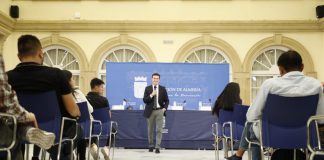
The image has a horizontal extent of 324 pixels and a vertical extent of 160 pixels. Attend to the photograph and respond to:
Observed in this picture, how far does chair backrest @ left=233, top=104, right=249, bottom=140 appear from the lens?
186 inches

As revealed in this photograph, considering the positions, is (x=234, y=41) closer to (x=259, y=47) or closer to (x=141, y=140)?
(x=259, y=47)

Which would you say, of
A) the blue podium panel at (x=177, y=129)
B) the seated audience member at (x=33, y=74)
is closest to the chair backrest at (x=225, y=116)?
the seated audience member at (x=33, y=74)

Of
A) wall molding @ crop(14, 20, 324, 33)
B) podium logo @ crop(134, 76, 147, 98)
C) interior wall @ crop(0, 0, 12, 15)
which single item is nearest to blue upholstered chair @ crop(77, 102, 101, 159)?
podium logo @ crop(134, 76, 147, 98)

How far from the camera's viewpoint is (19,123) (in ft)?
8.25

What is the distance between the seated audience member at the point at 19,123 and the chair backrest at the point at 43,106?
1.37ft

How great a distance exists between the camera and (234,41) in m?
12.2

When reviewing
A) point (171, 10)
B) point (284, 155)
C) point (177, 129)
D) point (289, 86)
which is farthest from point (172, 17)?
point (289, 86)

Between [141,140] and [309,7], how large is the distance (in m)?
6.65

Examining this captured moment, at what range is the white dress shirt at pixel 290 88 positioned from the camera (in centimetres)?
305

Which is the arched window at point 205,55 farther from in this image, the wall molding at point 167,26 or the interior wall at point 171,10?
the interior wall at point 171,10

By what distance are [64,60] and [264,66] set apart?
227 inches

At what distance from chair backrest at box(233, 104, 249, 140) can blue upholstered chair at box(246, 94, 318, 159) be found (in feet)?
5.38

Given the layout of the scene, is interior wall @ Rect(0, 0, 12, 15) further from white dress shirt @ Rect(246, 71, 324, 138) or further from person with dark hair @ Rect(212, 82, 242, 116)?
white dress shirt @ Rect(246, 71, 324, 138)

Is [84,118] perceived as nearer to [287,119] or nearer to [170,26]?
[287,119]
